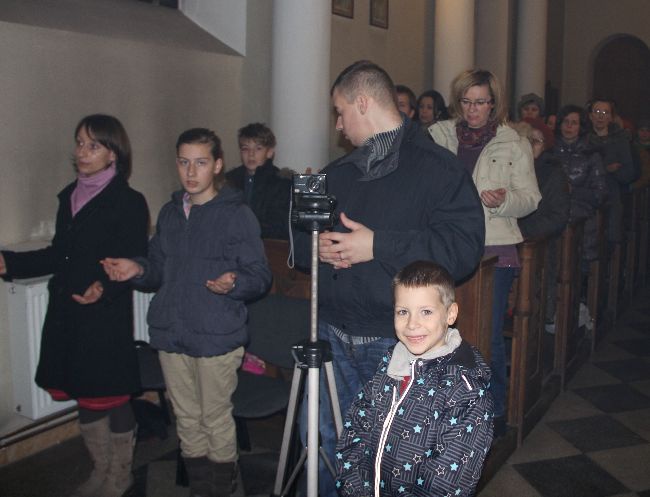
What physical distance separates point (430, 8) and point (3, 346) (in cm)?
594

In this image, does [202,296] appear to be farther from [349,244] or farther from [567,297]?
[567,297]

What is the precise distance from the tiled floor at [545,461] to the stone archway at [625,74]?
8.03 m

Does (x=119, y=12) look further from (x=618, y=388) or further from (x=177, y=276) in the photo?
(x=618, y=388)

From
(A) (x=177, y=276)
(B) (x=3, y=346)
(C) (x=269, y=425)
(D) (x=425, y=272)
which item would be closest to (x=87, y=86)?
Result: (B) (x=3, y=346)

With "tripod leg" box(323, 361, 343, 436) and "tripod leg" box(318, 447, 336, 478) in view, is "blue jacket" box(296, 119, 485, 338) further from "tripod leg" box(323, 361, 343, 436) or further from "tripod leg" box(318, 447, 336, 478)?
"tripod leg" box(318, 447, 336, 478)

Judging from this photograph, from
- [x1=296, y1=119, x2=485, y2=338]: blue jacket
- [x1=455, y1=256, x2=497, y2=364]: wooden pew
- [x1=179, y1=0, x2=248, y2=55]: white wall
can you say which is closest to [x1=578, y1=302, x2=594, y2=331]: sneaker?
[x1=455, y1=256, x2=497, y2=364]: wooden pew

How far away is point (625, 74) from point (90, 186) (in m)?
10.3

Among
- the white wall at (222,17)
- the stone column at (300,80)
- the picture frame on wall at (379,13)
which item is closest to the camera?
the stone column at (300,80)

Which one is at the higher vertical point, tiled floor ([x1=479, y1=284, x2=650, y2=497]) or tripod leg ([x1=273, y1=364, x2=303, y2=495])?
tripod leg ([x1=273, y1=364, x2=303, y2=495])

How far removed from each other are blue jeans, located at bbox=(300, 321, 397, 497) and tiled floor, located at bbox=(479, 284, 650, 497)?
1.02 meters

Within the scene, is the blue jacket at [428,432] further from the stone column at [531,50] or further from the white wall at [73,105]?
the stone column at [531,50]

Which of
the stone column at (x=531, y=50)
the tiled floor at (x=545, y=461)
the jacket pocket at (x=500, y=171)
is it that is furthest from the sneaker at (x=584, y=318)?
the stone column at (x=531, y=50)

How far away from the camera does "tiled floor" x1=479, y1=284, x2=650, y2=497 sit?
3611mm

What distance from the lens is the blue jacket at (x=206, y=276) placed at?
308 cm
